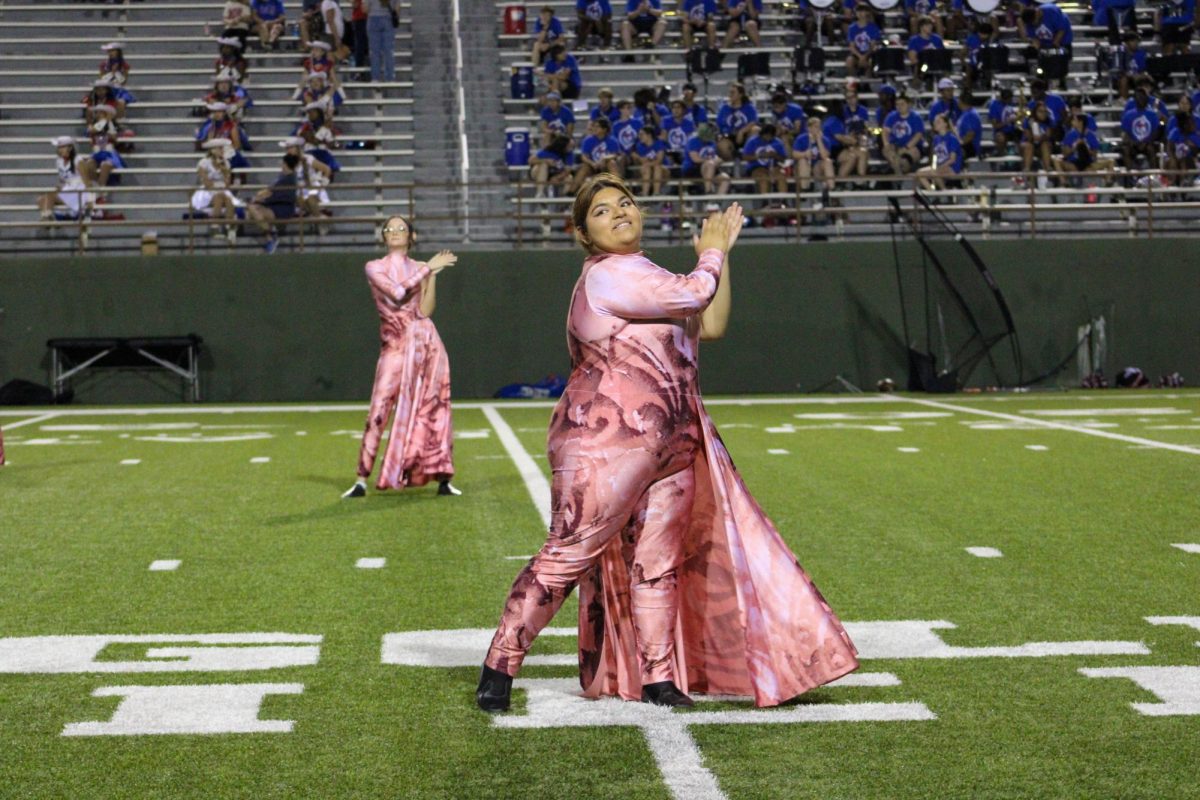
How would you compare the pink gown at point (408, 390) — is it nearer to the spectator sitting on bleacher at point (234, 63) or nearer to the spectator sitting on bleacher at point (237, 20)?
the spectator sitting on bleacher at point (234, 63)

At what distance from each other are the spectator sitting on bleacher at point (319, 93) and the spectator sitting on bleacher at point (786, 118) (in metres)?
6.90

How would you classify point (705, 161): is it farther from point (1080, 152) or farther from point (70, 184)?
point (70, 184)

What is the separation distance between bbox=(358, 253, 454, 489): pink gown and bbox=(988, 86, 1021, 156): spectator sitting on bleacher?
16.9 metres

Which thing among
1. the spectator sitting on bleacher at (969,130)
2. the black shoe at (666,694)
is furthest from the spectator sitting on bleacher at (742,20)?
the black shoe at (666,694)

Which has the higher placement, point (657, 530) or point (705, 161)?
point (705, 161)

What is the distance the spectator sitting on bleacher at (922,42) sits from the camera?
89.5ft

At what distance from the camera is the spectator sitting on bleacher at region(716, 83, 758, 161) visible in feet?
82.7

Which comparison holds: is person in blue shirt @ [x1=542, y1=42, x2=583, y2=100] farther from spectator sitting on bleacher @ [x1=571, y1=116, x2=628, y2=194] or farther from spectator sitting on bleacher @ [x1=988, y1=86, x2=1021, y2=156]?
spectator sitting on bleacher @ [x1=988, y1=86, x2=1021, y2=156]

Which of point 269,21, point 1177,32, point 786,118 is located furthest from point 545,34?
point 1177,32

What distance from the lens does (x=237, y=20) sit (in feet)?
92.5

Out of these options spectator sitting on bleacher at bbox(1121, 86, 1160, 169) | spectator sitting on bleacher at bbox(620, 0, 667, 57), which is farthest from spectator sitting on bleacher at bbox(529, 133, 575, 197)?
spectator sitting on bleacher at bbox(1121, 86, 1160, 169)

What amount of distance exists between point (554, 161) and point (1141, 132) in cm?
903

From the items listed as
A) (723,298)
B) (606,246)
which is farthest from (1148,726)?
(606,246)

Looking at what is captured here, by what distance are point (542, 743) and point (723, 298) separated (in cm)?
141
